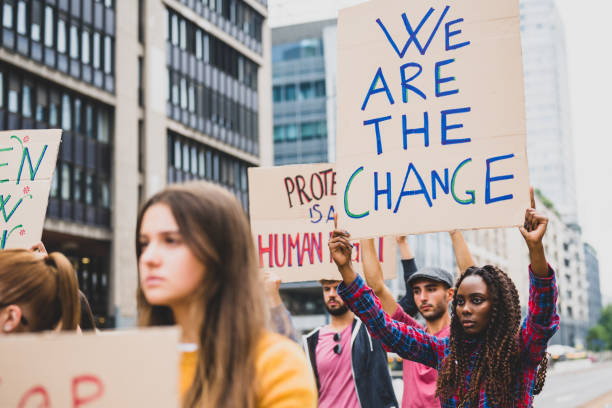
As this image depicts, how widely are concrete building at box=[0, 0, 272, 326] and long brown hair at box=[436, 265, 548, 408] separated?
918 inches

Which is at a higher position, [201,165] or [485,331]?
[201,165]

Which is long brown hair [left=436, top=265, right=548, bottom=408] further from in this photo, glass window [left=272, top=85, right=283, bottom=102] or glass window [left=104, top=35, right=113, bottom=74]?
glass window [left=272, top=85, right=283, bottom=102]

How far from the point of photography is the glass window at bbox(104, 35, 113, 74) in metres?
29.0

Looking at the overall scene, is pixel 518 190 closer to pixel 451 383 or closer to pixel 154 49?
pixel 451 383

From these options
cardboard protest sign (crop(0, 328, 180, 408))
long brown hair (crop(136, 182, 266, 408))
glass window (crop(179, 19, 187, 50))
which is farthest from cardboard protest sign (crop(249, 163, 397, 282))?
glass window (crop(179, 19, 187, 50))

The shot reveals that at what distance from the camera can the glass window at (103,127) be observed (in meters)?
29.0

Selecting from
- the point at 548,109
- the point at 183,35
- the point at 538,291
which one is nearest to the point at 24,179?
the point at 538,291

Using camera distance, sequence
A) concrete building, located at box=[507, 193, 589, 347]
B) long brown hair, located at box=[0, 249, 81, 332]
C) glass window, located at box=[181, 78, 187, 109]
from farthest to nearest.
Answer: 1. concrete building, located at box=[507, 193, 589, 347]
2. glass window, located at box=[181, 78, 187, 109]
3. long brown hair, located at box=[0, 249, 81, 332]

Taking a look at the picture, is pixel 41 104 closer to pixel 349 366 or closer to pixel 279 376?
pixel 349 366

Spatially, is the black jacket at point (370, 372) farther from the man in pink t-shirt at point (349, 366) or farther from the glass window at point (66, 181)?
the glass window at point (66, 181)

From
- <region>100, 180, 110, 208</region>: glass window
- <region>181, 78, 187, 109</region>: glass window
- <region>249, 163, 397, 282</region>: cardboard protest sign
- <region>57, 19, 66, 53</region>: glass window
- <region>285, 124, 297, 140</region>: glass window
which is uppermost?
<region>285, 124, 297, 140</region>: glass window

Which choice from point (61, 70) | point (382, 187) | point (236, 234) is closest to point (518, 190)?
point (382, 187)

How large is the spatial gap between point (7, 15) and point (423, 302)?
75.8 feet

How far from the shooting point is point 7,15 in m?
25.1
